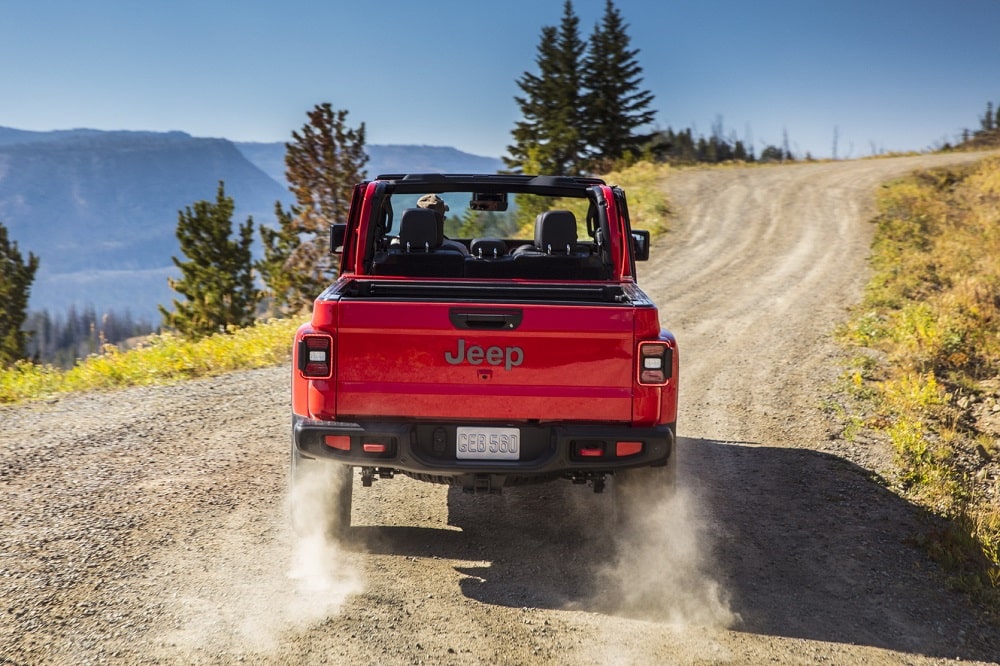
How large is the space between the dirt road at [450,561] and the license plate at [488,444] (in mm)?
709

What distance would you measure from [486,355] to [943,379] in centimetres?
706

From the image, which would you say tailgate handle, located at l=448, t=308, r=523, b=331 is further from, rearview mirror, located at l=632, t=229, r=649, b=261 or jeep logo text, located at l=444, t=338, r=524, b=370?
rearview mirror, located at l=632, t=229, r=649, b=261

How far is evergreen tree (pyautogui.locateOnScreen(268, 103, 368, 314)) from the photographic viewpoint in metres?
40.6

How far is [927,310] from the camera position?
37.7 feet

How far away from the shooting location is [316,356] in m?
3.89

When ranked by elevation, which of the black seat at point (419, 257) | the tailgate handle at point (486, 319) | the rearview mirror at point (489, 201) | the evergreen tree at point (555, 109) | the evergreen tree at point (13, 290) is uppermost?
the evergreen tree at point (555, 109)

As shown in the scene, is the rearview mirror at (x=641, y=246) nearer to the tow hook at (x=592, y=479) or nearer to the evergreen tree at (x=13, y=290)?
the tow hook at (x=592, y=479)

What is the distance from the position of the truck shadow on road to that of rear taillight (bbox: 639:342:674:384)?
3.13 ft

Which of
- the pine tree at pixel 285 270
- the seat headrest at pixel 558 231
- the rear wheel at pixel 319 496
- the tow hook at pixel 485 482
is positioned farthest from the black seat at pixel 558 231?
the pine tree at pixel 285 270

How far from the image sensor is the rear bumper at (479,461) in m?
3.91

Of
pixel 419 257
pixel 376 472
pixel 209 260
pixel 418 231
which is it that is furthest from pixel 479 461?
pixel 209 260

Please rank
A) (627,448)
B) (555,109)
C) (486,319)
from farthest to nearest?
(555,109) < (627,448) < (486,319)

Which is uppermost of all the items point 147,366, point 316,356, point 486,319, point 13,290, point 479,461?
point 486,319

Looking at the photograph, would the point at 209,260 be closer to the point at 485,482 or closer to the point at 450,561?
the point at 450,561
